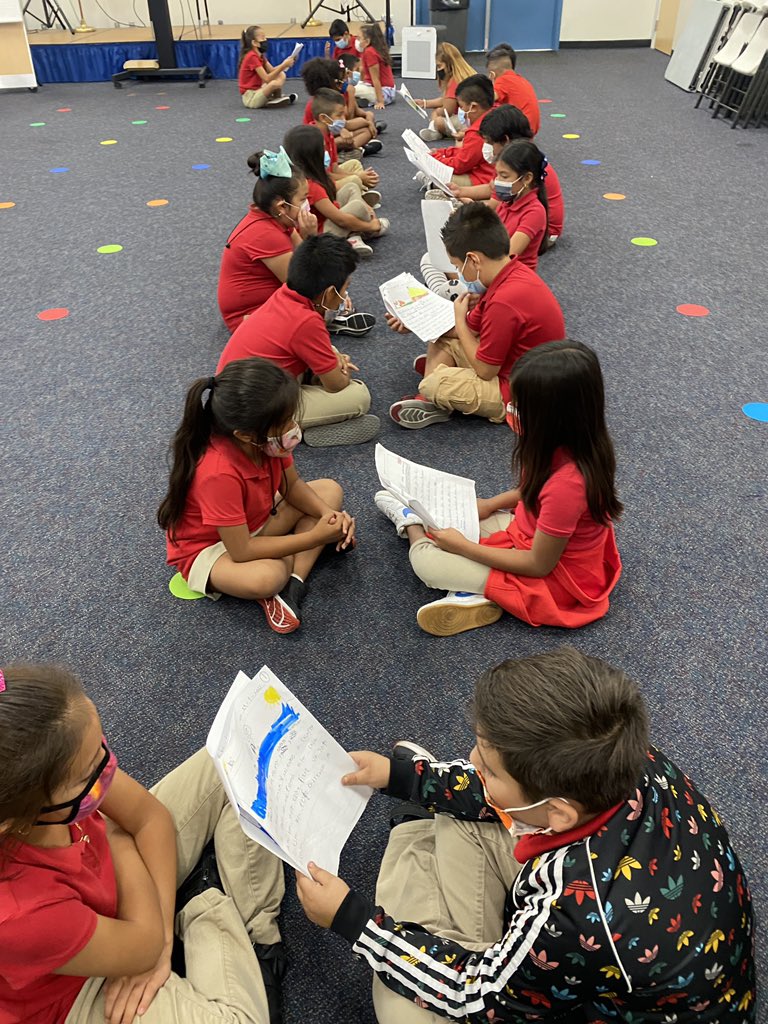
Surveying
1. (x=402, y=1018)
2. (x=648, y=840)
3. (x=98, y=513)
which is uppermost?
(x=648, y=840)

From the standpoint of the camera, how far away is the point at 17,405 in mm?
2594

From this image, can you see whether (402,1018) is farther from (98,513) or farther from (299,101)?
(299,101)

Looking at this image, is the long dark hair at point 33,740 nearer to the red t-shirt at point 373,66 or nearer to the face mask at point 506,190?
the face mask at point 506,190

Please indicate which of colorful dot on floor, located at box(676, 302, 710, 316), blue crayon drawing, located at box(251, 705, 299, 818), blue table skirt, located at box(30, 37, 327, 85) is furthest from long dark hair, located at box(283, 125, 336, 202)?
blue table skirt, located at box(30, 37, 327, 85)

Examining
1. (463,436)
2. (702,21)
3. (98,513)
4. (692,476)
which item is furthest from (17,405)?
(702,21)

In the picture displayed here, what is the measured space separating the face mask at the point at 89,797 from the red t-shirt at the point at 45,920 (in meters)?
0.04

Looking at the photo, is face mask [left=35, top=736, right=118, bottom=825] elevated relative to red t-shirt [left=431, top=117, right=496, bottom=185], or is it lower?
elevated

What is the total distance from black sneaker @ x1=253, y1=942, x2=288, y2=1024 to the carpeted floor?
27 millimetres

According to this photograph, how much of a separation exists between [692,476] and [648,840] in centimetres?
152

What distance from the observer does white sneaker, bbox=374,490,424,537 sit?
1.90m

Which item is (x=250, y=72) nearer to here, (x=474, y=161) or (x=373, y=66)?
(x=373, y=66)

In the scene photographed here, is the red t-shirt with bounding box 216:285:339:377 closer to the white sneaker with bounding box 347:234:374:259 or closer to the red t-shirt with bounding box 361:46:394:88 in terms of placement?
the white sneaker with bounding box 347:234:374:259

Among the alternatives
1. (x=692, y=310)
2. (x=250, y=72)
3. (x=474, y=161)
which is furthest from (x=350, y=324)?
(x=250, y=72)

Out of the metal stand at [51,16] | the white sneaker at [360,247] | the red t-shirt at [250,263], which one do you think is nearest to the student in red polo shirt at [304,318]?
the red t-shirt at [250,263]
